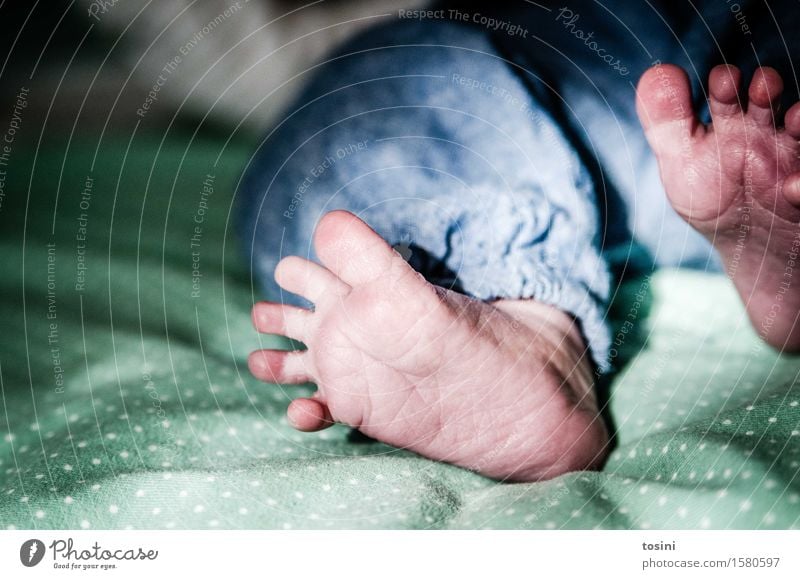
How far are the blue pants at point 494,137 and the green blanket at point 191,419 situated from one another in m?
0.05

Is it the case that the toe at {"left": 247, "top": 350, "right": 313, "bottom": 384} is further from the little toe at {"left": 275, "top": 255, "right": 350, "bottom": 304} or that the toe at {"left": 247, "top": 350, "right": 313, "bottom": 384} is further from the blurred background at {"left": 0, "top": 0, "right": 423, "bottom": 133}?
the blurred background at {"left": 0, "top": 0, "right": 423, "bottom": 133}

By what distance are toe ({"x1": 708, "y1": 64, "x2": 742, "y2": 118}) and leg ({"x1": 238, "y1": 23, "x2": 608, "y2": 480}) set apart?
0.10 metres

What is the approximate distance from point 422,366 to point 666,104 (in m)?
0.24

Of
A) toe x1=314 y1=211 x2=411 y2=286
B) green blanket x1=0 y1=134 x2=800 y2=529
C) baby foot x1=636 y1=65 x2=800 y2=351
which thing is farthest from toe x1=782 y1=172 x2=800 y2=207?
toe x1=314 y1=211 x2=411 y2=286

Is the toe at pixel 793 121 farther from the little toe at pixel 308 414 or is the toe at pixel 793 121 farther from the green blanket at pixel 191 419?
the little toe at pixel 308 414

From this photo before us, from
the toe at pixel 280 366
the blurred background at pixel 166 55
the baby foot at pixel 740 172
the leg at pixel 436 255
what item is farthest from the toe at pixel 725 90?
the toe at pixel 280 366

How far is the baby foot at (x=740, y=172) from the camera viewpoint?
0.43m

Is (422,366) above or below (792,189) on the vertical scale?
below

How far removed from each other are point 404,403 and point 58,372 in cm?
22

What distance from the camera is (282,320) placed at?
42 cm

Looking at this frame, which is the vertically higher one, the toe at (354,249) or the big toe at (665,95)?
the big toe at (665,95)

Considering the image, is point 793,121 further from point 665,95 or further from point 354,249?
point 354,249

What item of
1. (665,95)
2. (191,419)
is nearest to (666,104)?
(665,95)

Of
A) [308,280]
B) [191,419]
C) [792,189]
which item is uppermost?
[792,189]
